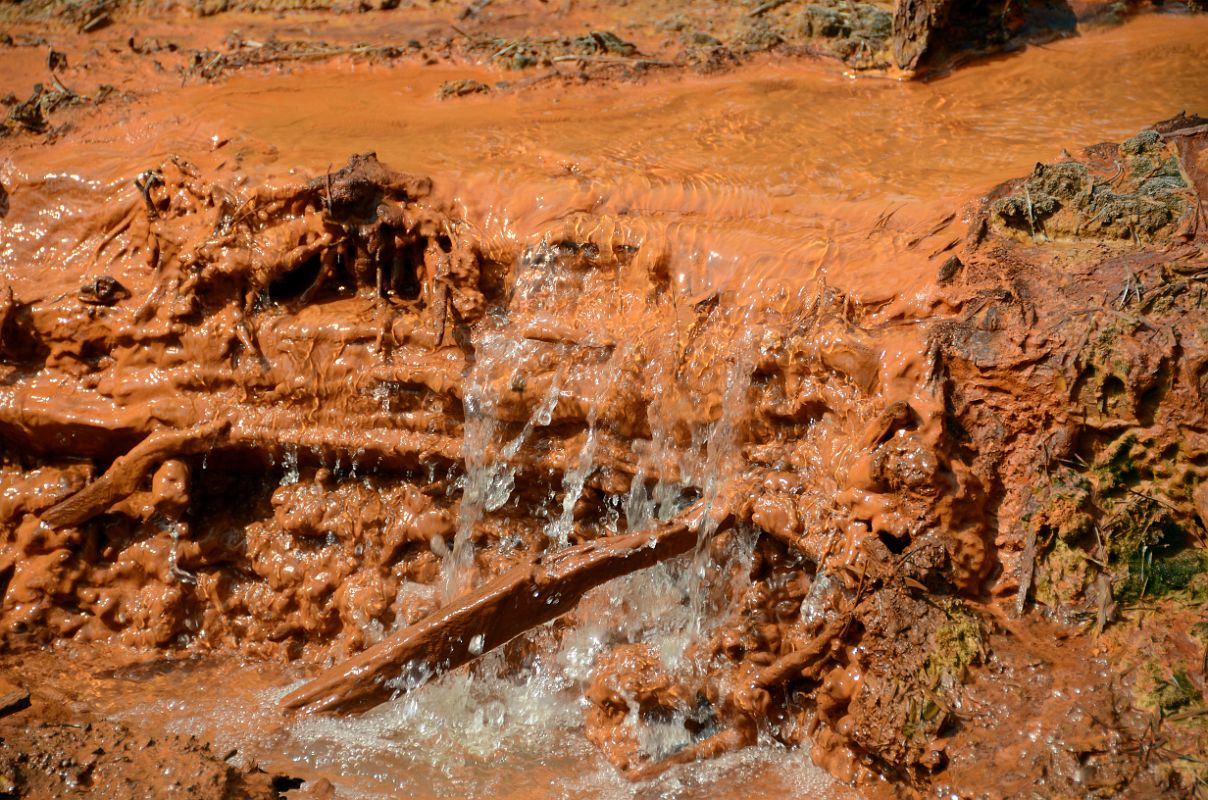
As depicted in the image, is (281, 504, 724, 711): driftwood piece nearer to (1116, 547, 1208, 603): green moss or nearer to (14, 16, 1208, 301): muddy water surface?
(14, 16, 1208, 301): muddy water surface

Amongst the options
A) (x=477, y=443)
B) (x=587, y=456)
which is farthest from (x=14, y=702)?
(x=587, y=456)

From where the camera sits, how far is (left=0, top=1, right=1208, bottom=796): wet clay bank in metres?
2.93

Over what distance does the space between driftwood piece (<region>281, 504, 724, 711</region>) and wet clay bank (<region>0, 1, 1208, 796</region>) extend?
16mm

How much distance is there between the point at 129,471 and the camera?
414 cm

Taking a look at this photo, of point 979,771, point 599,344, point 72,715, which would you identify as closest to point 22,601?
point 72,715

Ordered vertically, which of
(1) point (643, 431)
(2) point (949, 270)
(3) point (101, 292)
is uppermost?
(2) point (949, 270)

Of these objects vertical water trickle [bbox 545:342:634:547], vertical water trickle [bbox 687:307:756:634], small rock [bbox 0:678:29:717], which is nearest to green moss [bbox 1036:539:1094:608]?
vertical water trickle [bbox 687:307:756:634]

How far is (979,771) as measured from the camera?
278 centimetres

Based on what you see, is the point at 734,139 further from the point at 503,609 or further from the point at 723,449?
the point at 503,609

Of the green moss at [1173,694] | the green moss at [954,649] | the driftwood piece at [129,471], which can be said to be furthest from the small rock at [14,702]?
the green moss at [1173,694]

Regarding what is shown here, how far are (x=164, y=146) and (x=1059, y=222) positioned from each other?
3.74 m

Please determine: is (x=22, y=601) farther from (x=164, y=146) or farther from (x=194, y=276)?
(x=164, y=146)

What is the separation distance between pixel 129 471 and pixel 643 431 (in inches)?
81.9

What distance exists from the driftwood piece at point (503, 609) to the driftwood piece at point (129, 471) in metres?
1.13
